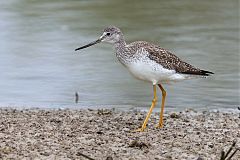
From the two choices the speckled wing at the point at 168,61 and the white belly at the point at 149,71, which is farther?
the speckled wing at the point at 168,61

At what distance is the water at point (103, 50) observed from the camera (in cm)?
1192

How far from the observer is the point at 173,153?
27.1 ft

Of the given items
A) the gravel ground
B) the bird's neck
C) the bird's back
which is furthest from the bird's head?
the gravel ground

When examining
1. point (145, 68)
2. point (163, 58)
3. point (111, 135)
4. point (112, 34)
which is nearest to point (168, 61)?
point (163, 58)

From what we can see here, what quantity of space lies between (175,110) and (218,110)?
0.66 metres

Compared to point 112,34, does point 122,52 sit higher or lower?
lower

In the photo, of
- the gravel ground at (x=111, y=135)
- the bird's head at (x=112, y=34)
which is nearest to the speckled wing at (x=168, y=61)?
the bird's head at (x=112, y=34)

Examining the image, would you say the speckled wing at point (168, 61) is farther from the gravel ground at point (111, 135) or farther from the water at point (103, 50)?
the water at point (103, 50)

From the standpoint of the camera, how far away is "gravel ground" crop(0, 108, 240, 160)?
8.09m

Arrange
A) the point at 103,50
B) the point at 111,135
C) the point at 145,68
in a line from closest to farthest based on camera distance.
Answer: the point at 111,135
the point at 145,68
the point at 103,50

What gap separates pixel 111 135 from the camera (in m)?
8.98

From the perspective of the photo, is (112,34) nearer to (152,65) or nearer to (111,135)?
(152,65)

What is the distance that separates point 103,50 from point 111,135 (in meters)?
6.11

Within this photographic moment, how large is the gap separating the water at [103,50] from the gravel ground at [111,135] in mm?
1011
